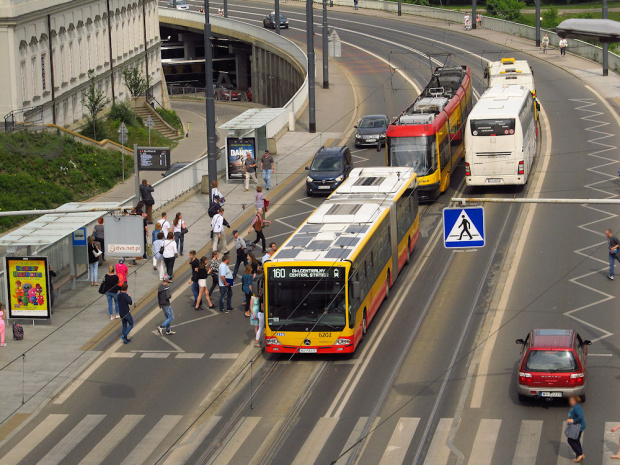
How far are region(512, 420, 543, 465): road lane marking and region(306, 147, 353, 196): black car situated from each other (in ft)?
69.8

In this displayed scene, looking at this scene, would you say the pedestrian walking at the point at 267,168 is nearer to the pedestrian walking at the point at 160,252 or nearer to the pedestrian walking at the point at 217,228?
the pedestrian walking at the point at 217,228

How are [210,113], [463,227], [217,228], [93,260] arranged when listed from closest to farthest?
[463,227], [93,260], [217,228], [210,113]

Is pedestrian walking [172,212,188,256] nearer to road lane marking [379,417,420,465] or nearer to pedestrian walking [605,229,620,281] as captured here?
pedestrian walking [605,229,620,281]

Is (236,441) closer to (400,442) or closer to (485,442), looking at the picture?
(400,442)

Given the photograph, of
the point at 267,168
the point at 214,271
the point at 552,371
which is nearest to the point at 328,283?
the point at 214,271

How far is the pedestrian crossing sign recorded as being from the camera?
25312 mm

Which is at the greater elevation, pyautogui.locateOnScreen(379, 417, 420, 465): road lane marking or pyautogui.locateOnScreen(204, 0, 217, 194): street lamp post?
pyautogui.locateOnScreen(204, 0, 217, 194): street lamp post

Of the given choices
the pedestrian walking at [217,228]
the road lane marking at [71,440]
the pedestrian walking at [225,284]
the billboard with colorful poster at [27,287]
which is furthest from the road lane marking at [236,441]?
the pedestrian walking at [217,228]

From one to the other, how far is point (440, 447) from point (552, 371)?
10.3 ft

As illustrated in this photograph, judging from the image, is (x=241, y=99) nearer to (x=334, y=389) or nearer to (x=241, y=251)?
(x=241, y=251)

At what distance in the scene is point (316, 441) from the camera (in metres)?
22.0

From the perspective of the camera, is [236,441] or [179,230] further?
[179,230]

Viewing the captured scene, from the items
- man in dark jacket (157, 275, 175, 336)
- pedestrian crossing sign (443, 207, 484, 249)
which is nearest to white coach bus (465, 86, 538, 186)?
pedestrian crossing sign (443, 207, 484, 249)

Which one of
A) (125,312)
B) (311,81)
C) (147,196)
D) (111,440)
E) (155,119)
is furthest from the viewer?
(155,119)
